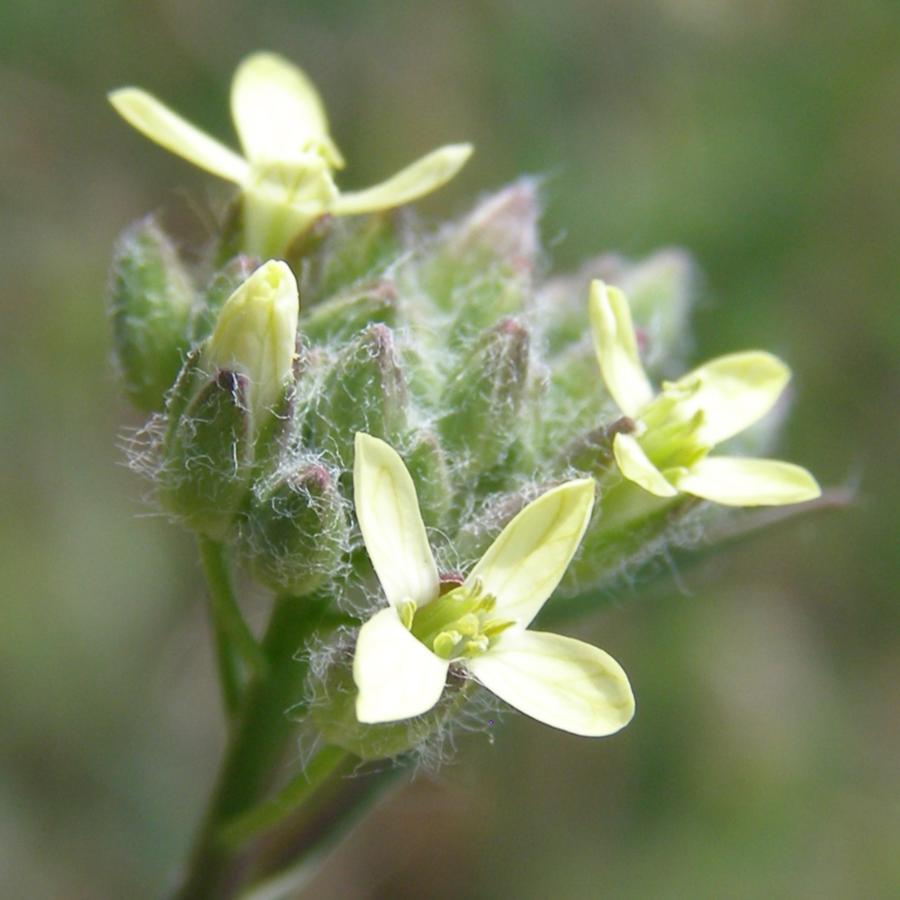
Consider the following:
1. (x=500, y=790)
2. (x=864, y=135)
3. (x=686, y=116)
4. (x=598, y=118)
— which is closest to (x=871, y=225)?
(x=864, y=135)

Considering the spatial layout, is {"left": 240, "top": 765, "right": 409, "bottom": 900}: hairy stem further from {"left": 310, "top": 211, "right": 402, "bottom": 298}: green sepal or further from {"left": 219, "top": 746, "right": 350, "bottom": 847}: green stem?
{"left": 310, "top": 211, "right": 402, "bottom": 298}: green sepal

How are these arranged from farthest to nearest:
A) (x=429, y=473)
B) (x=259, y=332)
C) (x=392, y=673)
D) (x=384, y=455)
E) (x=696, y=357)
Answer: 1. (x=696, y=357)
2. (x=429, y=473)
3. (x=259, y=332)
4. (x=384, y=455)
5. (x=392, y=673)

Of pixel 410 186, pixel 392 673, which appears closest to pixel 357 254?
pixel 410 186

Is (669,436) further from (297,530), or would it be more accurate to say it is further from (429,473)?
(297,530)

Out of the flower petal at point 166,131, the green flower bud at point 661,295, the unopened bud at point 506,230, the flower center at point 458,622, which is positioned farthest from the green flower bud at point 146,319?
the green flower bud at point 661,295

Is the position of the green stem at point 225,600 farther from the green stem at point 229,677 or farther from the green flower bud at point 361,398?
the green flower bud at point 361,398
